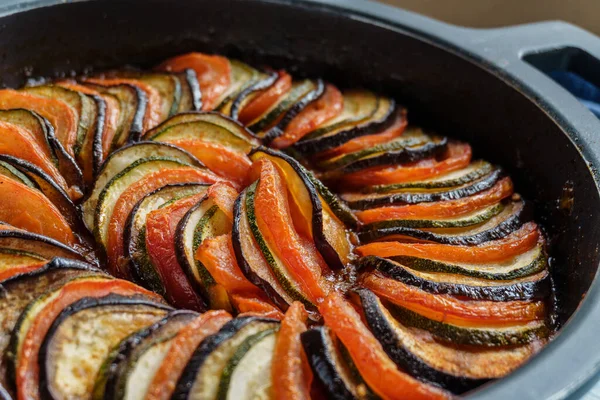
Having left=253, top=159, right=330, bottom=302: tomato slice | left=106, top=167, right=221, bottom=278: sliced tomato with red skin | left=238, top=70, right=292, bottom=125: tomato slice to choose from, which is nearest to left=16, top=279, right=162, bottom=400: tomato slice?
left=106, top=167, right=221, bottom=278: sliced tomato with red skin

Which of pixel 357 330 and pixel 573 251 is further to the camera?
pixel 573 251

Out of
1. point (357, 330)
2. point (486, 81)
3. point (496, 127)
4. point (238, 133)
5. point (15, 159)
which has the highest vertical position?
point (486, 81)

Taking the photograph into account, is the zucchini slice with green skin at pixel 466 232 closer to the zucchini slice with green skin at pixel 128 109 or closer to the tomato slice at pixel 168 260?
the tomato slice at pixel 168 260

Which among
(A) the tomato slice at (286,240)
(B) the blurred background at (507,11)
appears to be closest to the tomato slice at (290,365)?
(A) the tomato slice at (286,240)

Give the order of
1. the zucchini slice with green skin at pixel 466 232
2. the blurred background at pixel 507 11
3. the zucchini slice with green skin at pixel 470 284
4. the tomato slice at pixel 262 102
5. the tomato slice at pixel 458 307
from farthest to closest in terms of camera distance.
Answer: the blurred background at pixel 507 11 → the tomato slice at pixel 262 102 → the zucchini slice with green skin at pixel 466 232 → the zucchini slice with green skin at pixel 470 284 → the tomato slice at pixel 458 307

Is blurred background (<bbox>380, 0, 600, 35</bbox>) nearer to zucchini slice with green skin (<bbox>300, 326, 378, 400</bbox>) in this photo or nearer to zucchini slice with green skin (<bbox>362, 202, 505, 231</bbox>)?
zucchini slice with green skin (<bbox>362, 202, 505, 231</bbox>)

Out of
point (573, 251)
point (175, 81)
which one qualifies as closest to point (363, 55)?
point (175, 81)

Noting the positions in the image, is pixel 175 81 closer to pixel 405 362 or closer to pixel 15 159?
pixel 15 159
